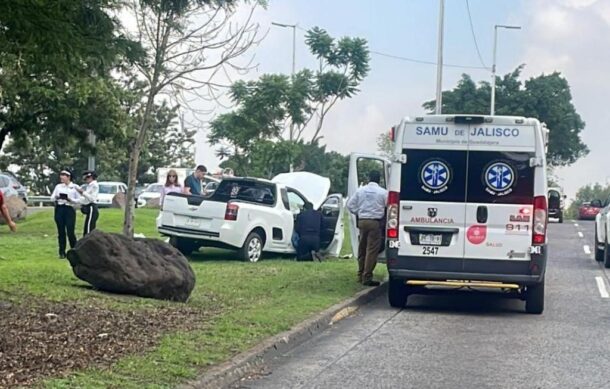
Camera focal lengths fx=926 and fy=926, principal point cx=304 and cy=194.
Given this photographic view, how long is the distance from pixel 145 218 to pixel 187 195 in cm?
1201

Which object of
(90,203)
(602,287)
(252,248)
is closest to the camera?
(602,287)

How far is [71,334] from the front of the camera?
28.9 ft

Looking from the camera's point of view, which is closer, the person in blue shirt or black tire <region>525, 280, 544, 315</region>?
black tire <region>525, 280, 544, 315</region>

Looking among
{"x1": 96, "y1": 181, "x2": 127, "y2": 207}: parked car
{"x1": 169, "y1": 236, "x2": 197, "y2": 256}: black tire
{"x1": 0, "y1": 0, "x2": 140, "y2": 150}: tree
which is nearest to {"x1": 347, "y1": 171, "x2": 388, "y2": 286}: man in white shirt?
{"x1": 169, "y1": 236, "x2": 197, "y2": 256}: black tire

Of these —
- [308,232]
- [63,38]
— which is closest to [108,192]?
[308,232]

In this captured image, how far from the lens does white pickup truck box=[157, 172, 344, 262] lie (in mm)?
17453

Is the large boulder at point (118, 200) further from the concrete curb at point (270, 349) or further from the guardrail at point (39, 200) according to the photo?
the concrete curb at point (270, 349)

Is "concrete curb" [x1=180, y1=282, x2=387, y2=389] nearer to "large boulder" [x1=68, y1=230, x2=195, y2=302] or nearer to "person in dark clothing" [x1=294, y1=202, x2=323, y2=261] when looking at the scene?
"large boulder" [x1=68, y1=230, x2=195, y2=302]

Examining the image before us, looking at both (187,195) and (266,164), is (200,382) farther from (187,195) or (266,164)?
(266,164)

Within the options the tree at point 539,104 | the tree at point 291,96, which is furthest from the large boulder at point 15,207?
the tree at point 539,104

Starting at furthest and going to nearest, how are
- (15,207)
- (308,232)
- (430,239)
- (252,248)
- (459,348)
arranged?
1. (15,207)
2. (308,232)
3. (252,248)
4. (430,239)
5. (459,348)

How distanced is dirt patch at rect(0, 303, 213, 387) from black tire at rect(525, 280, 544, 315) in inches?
179

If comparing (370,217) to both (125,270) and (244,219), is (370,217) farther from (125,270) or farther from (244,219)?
(125,270)

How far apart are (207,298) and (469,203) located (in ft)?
12.2
